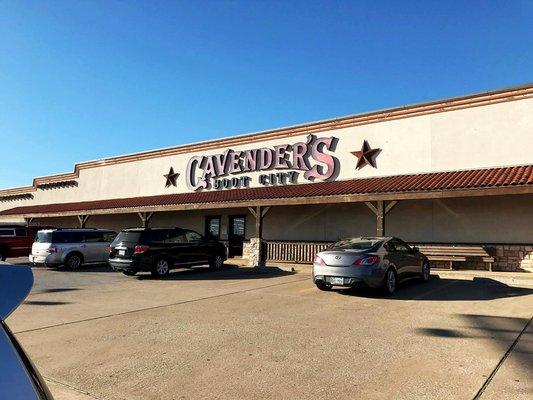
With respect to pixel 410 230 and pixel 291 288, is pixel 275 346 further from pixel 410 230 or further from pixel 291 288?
pixel 410 230

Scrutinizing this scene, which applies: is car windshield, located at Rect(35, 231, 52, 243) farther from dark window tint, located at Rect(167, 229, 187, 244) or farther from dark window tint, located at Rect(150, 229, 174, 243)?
dark window tint, located at Rect(167, 229, 187, 244)

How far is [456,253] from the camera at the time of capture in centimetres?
1573

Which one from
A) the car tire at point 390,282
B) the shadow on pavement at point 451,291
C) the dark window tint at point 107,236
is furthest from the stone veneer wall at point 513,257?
the dark window tint at point 107,236

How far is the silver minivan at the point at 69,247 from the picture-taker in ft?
60.5

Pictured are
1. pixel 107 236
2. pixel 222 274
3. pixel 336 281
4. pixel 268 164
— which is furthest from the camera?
pixel 268 164

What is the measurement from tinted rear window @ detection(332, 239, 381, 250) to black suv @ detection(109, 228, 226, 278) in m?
6.61

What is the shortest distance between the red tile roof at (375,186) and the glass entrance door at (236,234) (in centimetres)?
156

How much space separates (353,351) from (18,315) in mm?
6637

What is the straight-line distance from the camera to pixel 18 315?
8.99 metres

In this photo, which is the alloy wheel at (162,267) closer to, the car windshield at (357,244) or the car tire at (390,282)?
the car windshield at (357,244)

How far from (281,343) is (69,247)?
1467 centimetres

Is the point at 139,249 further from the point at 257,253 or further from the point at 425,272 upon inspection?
the point at 425,272

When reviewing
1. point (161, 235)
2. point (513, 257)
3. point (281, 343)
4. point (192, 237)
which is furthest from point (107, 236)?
point (513, 257)

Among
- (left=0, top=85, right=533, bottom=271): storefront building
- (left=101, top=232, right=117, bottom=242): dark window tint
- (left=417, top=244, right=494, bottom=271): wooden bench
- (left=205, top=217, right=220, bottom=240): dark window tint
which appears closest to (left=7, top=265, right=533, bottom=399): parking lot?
(left=417, top=244, right=494, bottom=271): wooden bench
